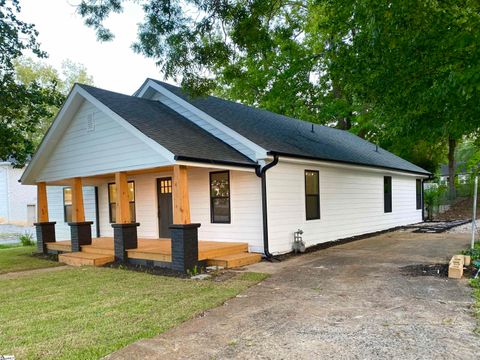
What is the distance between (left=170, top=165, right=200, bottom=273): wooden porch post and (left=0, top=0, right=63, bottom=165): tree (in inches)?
216

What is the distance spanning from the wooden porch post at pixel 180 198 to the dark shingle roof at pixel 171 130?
367mm

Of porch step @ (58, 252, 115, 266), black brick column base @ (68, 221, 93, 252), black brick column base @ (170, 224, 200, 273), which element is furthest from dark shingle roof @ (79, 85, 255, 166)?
black brick column base @ (68, 221, 93, 252)

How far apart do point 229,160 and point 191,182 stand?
2.43 metres

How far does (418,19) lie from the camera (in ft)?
21.2

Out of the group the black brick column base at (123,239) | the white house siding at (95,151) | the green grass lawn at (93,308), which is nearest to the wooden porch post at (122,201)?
the black brick column base at (123,239)

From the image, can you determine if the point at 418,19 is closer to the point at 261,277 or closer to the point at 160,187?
the point at 261,277

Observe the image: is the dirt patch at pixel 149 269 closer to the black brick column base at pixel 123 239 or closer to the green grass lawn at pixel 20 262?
the black brick column base at pixel 123 239

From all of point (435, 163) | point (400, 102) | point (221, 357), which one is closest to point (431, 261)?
point (400, 102)

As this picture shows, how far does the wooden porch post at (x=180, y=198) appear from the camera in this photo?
7.50 metres

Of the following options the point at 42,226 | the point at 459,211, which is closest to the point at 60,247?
the point at 42,226

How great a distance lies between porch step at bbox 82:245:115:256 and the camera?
31.1 ft

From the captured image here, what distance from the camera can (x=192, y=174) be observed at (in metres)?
10.5

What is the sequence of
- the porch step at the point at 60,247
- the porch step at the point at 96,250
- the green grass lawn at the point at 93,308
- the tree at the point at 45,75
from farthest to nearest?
the tree at the point at 45,75
the porch step at the point at 60,247
the porch step at the point at 96,250
the green grass lawn at the point at 93,308

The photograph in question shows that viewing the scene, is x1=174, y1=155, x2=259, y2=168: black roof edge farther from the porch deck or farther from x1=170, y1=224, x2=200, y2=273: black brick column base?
the porch deck
